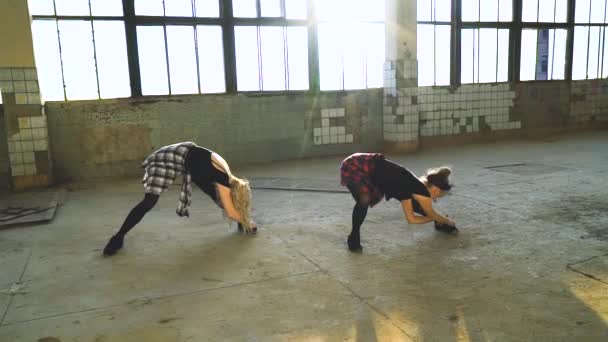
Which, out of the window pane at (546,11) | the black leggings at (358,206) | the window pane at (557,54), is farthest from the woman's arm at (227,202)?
the window pane at (557,54)

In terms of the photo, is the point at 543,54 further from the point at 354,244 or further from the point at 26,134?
the point at 26,134

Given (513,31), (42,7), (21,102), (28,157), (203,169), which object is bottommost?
(28,157)

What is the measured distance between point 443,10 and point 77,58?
5635 mm

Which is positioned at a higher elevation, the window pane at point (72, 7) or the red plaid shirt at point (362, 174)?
the window pane at point (72, 7)

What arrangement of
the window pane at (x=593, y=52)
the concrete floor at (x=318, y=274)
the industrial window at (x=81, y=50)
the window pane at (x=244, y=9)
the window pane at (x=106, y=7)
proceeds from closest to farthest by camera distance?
the concrete floor at (x=318, y=274) → the industrial window at (x=81, y=50) → the window pane at (x=106, y=7) → the window pane at (x=244, y=9) → the window pane at (x=593, y=52)

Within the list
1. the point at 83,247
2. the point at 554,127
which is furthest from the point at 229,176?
the point at 554,127

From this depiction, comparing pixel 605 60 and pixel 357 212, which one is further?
pixel 605 60

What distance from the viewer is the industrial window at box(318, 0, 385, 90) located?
732 cm

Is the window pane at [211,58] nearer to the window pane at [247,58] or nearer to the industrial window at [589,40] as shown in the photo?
the window pane at [247,58]

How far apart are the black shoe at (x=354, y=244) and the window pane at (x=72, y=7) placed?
15.3 feet

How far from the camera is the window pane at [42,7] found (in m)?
5.73

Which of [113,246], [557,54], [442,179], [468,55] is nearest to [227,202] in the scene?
[113,246]

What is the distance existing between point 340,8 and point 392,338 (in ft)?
20.2

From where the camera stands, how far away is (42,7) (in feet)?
19.0
